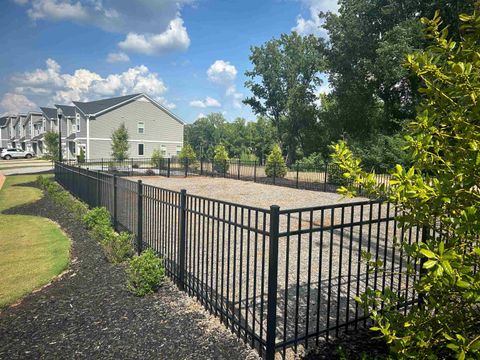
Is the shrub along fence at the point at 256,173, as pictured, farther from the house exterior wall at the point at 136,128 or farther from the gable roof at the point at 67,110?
the gable roof at the point at 67,110

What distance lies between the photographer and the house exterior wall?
44.9m

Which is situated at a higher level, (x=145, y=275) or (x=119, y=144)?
(x=119, y=144)

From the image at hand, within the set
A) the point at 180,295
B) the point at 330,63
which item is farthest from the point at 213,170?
the point at 180,295

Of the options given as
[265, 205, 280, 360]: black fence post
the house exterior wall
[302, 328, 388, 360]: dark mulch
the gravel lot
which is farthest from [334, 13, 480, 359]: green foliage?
the house exterior wall

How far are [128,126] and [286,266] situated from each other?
46009 millimetres

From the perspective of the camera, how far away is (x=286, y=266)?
11.8 ft

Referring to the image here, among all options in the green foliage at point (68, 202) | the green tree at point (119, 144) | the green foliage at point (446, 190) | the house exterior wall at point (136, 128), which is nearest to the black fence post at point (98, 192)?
the green foliage at point (68, 202)

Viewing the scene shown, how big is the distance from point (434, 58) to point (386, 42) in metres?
21.3

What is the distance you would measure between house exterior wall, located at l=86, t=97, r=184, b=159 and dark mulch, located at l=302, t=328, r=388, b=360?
45051 millimetres

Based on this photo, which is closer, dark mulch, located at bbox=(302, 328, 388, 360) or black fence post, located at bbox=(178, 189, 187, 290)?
dark mulch, located at bbox=(302, 328, 388, 360)

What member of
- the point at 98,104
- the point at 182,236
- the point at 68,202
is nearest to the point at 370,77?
the point at 68,202

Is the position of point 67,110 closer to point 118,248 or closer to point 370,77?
point 370,77

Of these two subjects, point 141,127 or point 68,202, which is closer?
point 68,202

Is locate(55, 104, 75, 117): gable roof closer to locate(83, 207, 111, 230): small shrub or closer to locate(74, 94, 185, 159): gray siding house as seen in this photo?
locate(74, 94, 185, 159): gray siding house
